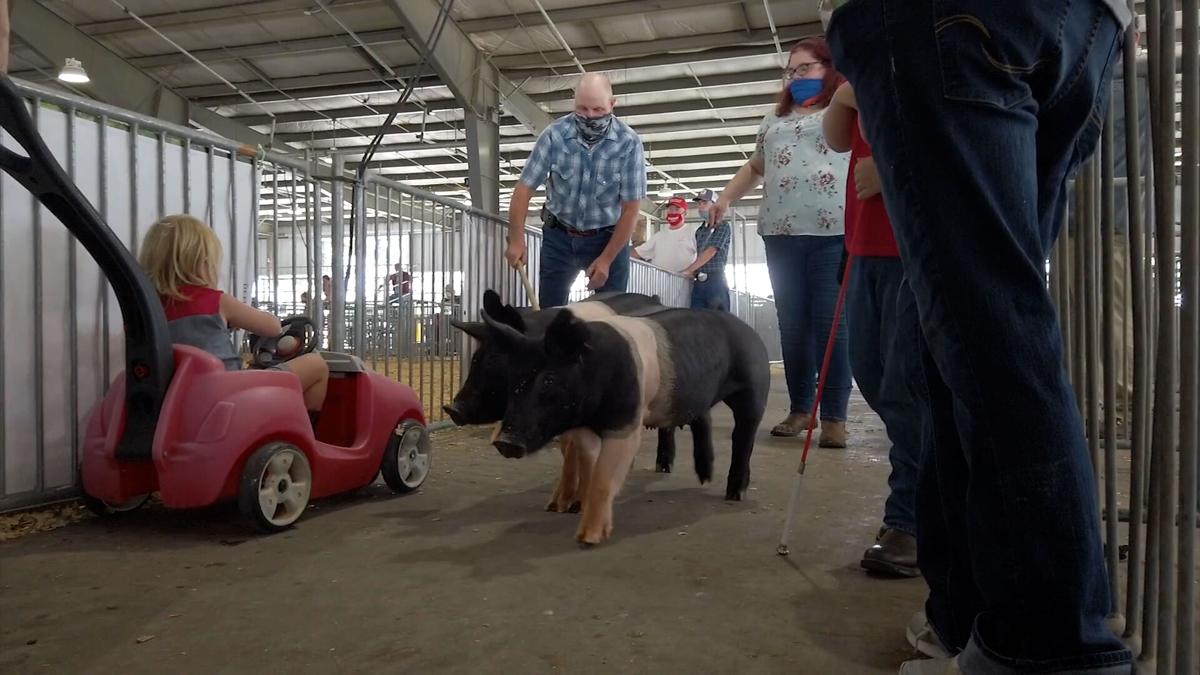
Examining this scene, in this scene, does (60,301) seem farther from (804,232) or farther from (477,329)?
(804,232)

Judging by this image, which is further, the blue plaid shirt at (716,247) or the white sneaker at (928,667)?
the blue plaid shirt at (716,247)

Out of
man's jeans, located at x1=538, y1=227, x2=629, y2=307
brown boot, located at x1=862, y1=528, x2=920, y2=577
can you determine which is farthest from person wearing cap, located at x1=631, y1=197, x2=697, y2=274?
brown boot, located at x1=862, y1=528, x2=920, y2=577

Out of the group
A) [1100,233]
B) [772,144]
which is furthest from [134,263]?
[772,144]

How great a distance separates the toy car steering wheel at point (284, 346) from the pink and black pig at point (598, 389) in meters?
0.89

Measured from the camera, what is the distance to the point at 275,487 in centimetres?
257

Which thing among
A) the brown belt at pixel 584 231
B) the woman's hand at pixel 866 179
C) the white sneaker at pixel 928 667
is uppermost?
the brown belt at pixel 584 231

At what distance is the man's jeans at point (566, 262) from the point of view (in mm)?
4203

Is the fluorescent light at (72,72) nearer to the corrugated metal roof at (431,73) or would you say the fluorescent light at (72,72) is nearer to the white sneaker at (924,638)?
the corrugated metal roof at (431,73)

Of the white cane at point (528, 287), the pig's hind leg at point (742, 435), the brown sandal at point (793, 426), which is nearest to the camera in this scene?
the pig's hind leg at point (742, 435)

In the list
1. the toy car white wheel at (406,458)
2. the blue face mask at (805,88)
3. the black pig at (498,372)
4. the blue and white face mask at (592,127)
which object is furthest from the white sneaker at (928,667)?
the blue and white face mask at (592,127)

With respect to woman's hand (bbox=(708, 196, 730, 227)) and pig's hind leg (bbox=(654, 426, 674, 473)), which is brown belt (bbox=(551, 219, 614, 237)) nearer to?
woman's hand (bbox=(708, 196, 730, 227))

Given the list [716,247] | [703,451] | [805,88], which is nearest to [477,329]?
[703,451]

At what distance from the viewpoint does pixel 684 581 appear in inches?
82.7

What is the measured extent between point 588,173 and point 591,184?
55 millimetres
